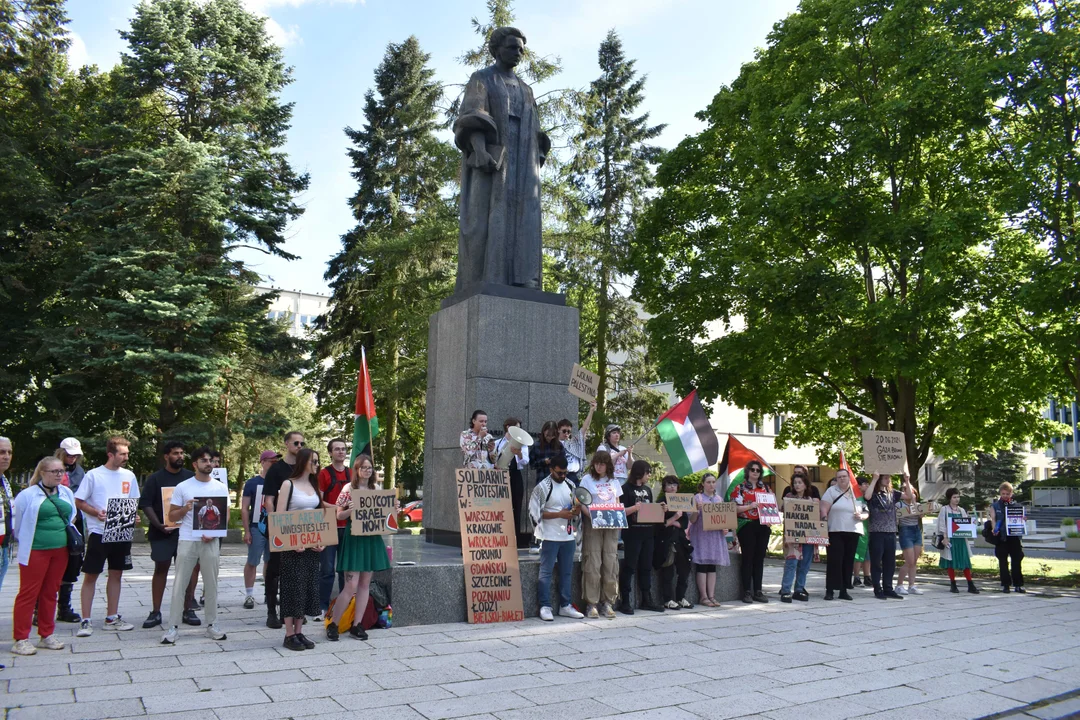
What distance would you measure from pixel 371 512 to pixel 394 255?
2070 cm

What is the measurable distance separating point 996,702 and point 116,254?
77.5ft

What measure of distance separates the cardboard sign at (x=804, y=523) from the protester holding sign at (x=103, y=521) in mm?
8286

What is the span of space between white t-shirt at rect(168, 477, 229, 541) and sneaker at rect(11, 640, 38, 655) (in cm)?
146

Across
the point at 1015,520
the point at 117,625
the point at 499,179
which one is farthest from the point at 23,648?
the point at 1015,520

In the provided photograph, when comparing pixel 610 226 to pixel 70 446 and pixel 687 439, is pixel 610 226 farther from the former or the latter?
pixel 70 446

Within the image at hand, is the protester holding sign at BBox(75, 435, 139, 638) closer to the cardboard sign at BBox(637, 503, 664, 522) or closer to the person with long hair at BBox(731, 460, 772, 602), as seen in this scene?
the cardboard sign at BBox(637, 503, 664, 522)

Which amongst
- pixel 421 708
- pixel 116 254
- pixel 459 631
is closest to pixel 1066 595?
pixel 459 631

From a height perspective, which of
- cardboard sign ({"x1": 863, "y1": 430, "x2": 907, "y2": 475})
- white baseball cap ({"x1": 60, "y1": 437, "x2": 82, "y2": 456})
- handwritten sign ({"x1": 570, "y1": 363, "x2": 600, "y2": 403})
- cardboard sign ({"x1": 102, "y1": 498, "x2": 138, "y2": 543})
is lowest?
cardboard sign ({"x1": 102, "y1": 498, "x2": 138, "y2": 543})

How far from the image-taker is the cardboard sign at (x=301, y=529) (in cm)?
747

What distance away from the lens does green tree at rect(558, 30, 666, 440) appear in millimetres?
29000

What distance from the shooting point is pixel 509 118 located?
41.0 feet

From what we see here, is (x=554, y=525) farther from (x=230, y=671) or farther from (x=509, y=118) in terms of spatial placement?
(x=509, y=118)

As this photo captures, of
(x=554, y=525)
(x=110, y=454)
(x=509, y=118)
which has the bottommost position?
(x=554, y=525)

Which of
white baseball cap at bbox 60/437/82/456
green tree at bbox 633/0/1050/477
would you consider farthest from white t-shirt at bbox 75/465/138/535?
green tree at bbox 633/0/1050/477
